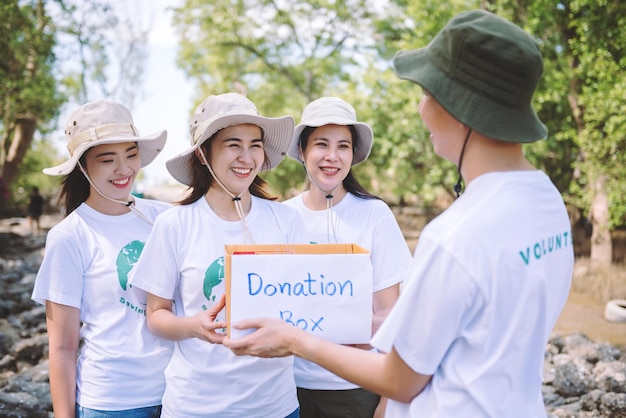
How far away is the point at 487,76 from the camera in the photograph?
50.1 inches

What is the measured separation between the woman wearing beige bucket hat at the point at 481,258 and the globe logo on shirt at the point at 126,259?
1174 millimetres

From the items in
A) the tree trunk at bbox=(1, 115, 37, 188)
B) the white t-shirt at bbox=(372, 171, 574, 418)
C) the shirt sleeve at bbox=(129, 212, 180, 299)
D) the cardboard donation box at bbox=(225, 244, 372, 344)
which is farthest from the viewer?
the tree trunk at bbox=(1, 115, 37, 188)

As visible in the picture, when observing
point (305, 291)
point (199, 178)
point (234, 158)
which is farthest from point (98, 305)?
point (305, 291)

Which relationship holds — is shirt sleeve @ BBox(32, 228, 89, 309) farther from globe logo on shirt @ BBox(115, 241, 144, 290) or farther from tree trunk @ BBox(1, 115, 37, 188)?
tree trunk @ BBox(1, 115, 37, 188)

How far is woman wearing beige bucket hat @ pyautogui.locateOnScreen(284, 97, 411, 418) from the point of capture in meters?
2.43

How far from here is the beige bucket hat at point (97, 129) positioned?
2250 millimetres

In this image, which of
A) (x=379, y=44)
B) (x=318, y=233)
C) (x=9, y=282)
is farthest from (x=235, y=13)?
(x=318, y=233)

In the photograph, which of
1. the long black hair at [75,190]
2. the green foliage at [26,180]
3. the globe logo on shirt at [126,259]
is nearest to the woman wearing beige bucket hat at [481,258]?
the globe logo on shirt at [126,259]

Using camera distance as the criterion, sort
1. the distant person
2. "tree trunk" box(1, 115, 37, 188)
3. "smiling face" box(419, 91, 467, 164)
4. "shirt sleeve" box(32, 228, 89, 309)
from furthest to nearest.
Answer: the distant person, "tree trunk" box(1, 115, 37, 188), "shirt sleeve" box(32, 228, 89, 309), "smiling face" box(419, 91, 467, 164)

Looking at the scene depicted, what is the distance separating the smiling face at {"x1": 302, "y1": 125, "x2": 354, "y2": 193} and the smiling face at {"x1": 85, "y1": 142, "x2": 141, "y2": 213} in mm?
894

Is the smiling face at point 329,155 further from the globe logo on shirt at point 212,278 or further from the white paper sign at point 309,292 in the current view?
the white paper sign at point 309,292

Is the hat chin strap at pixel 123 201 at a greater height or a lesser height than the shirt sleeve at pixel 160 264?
greater

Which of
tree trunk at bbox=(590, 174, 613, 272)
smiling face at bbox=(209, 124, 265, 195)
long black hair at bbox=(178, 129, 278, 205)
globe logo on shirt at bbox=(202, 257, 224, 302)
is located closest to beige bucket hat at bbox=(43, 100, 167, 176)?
long black hair at bbox=(178, 129, 278, 205)

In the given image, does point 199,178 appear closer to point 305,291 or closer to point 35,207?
point 305,291
